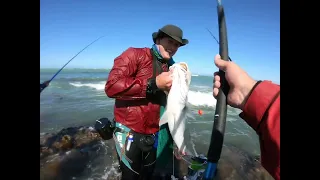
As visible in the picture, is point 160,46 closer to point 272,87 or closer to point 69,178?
point 272,87

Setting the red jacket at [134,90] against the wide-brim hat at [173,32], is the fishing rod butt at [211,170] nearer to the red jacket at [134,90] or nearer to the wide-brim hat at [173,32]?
the red jacket at [134,90]

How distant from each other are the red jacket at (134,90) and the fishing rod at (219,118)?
1.52m

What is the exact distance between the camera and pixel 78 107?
13.2 meters

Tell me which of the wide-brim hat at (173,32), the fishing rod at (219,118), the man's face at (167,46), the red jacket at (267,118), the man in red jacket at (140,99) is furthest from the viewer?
the man's face at (167,46)

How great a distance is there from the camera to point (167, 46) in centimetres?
336

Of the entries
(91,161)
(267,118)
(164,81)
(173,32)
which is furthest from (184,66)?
(91,161)

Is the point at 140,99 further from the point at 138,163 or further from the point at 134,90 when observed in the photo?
the point at 138,163

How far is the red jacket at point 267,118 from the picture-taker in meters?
1.20

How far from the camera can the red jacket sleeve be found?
2.97 meters

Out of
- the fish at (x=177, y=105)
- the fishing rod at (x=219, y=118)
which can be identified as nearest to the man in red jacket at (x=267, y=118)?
the fishing rod at (x=219, y=118)

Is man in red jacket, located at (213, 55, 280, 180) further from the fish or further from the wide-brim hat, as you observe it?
the wide-brim hat
